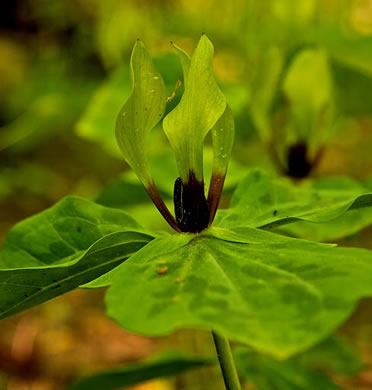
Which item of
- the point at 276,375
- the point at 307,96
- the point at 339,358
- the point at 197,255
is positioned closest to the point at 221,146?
the point at 197,255

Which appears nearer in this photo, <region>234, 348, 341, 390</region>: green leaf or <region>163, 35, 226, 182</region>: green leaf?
<region>163, 35, 226, 182</region>: green leaf

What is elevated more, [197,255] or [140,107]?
[140,107]

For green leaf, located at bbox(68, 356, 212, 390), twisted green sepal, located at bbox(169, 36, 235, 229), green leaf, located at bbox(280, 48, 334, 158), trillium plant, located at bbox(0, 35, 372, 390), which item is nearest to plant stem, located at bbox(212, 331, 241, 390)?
trillium plant, located at bbox(0, 35, 372, 390)

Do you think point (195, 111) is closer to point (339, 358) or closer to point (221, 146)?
point (221, 146)

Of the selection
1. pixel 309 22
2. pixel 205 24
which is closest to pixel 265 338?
pixel 309 22

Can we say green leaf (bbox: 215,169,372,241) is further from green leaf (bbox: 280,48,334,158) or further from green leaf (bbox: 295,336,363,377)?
green leaf (bbox: 295,336,363,377)

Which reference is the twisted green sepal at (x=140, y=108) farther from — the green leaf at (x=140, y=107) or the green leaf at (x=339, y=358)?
the green leaf at (x=339, y=358)

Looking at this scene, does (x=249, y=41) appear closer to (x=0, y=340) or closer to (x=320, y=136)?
(x=320, y=136)
